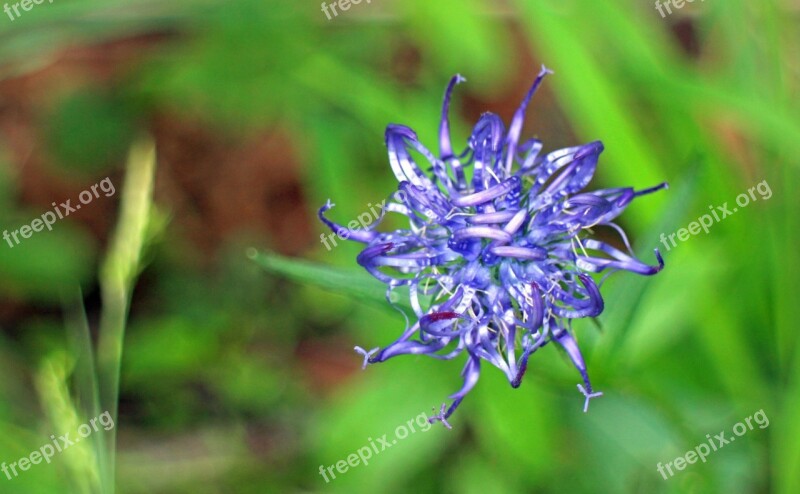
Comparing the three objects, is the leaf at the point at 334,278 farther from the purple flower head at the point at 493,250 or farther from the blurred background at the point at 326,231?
the blurred background at the point at 326,231

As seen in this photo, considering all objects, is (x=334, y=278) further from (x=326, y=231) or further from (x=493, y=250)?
(x=326, y=231)

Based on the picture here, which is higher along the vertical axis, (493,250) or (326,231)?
(326,231)

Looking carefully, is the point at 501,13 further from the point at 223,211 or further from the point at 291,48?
the point at 223,211

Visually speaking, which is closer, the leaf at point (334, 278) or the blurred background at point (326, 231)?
the leaf at point (334, 278)

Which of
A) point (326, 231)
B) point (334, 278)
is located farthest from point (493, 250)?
point (326, 231)

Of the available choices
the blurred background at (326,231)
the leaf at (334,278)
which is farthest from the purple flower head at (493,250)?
the blurred background at (326,231)

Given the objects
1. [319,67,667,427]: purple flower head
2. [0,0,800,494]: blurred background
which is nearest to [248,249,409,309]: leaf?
[319,67,667,427]: purple flower head

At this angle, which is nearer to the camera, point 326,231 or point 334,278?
point 334,278
